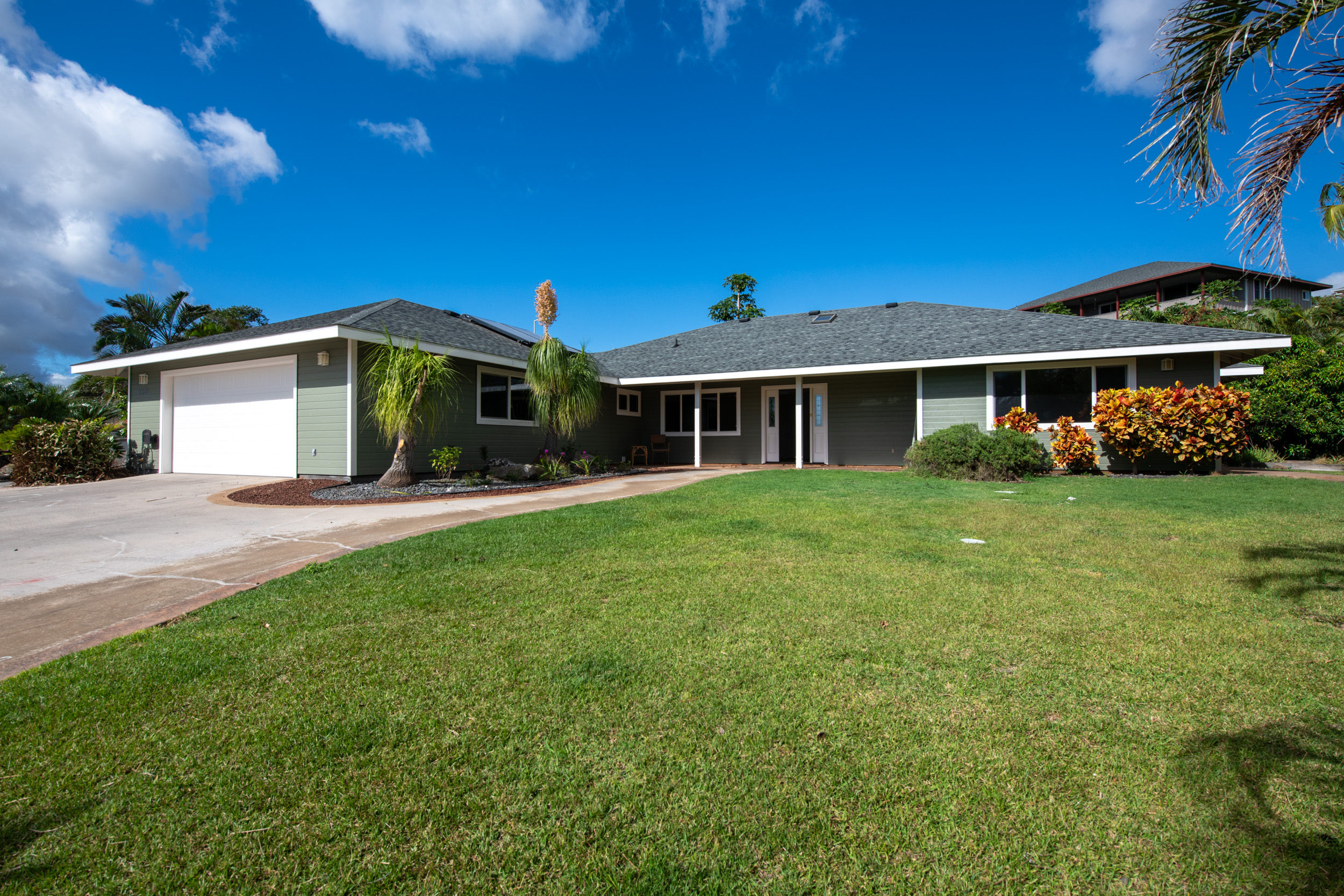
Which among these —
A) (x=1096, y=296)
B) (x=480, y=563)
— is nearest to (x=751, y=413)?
(x=480, y=563)

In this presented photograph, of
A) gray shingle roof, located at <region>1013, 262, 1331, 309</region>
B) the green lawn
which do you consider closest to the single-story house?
the green lawn

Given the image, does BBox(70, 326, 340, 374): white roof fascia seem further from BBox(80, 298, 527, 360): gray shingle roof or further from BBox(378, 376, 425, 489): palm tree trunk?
BBox(378, 376, 425, 489): palm tree trunk

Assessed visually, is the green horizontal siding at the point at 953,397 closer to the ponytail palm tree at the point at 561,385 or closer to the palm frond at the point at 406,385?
the ponytail palm tree at the point at 561,385

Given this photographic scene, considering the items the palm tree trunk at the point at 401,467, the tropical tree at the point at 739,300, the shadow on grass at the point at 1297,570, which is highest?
the tropical tree at the point at 739,300

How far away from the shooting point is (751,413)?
16.3 meters

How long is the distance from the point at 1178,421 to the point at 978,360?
3537mm

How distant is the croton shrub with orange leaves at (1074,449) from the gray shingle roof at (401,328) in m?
11.3

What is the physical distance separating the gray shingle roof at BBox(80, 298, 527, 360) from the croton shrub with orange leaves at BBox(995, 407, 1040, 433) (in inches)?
415

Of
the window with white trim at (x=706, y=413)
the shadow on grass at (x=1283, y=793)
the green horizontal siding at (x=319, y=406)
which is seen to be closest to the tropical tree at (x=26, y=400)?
the green horizontal siding at (x=319, y=406)

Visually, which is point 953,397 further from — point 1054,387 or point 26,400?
point 26,400

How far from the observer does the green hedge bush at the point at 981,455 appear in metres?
10.2

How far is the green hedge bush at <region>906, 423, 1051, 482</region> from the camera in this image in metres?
10.2

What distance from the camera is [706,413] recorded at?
16969mm

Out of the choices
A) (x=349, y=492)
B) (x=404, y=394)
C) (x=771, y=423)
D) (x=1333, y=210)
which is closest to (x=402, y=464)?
(x=349, y=492)
